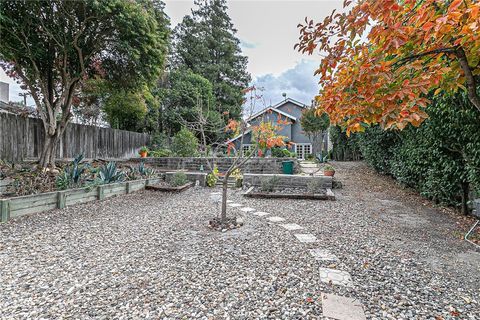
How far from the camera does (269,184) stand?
7145 millimetres

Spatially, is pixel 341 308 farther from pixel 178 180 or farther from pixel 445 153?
pixel 178 180

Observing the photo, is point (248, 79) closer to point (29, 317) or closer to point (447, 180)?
point (447, 180)

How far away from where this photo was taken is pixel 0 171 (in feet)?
18.2

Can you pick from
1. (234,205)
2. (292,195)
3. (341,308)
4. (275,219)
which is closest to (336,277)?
(341,308)

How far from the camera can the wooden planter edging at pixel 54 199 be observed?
13.2 ft

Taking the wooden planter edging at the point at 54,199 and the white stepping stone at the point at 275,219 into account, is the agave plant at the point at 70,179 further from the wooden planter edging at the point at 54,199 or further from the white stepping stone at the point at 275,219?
the white stepping stone at the point at 275,219

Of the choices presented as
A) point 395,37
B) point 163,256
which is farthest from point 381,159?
point 163,256

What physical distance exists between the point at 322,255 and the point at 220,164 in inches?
345

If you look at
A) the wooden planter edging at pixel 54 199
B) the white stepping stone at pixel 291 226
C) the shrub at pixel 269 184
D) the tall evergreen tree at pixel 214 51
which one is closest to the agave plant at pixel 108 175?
the wooden planter edging at pixel 54 199

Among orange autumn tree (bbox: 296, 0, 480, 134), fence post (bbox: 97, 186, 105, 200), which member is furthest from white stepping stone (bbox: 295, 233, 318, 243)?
fence post (bbox: 97, 186, 105, 200)

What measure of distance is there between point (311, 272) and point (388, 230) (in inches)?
85.1

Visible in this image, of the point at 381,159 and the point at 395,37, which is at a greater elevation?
the point at 395,37

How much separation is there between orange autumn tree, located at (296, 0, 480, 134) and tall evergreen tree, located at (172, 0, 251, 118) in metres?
19.7

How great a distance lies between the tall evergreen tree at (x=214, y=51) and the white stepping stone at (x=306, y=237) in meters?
19.3
